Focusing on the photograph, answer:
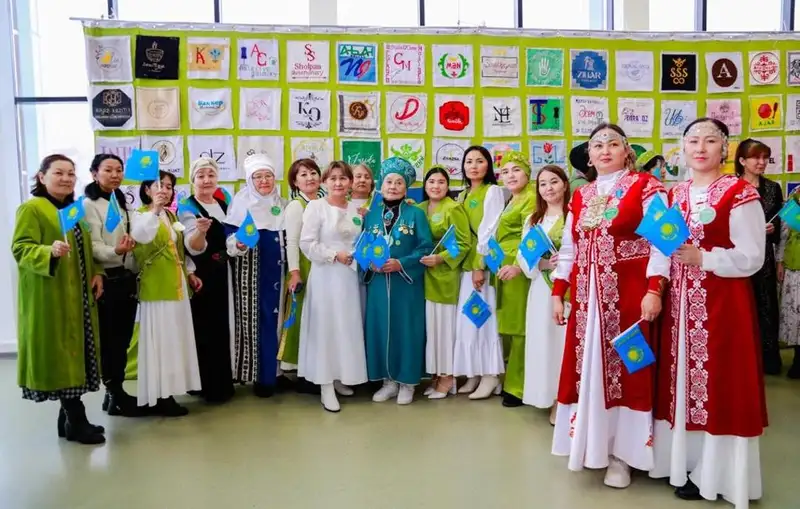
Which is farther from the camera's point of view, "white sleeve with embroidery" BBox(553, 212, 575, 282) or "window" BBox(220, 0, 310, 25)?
"window" BBox(220, 0, 310, 25)

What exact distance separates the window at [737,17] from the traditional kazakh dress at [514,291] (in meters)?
3.50

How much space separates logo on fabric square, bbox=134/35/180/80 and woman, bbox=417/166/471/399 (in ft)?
7.28

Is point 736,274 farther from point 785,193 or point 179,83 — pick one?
point 179,83

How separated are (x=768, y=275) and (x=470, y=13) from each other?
3.31m

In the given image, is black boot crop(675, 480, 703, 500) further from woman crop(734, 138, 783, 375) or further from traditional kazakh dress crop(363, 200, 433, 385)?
woman crop(734, 138, 783, 375)

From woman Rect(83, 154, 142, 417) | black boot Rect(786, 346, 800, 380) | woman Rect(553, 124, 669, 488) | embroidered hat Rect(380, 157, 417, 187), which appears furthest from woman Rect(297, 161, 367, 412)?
black boot Rect(786, 346, 800, 380)

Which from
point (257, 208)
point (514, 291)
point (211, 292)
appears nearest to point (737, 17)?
point (514, 291)

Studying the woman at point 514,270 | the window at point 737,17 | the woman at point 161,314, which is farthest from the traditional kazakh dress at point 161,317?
the window at point 737,17

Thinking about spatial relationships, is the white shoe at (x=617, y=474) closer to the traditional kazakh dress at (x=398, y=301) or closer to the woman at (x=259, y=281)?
the traditional kazakh dress at (x=398, y=301)

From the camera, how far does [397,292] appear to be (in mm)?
3971

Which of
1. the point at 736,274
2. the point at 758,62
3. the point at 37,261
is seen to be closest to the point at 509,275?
the point at 736,274

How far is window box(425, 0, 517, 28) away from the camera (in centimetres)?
580

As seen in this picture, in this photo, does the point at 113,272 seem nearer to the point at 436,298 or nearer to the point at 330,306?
→ the point at 330,306

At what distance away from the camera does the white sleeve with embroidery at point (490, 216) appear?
12.9ft
